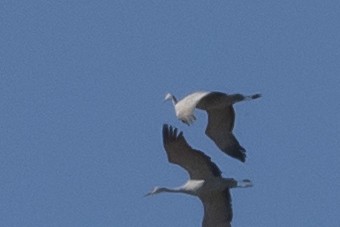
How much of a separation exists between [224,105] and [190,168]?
172 centimetres

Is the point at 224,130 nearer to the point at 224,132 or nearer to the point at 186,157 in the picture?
the point at 224,132

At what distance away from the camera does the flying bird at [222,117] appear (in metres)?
60.1

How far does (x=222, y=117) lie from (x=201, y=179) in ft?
6.91

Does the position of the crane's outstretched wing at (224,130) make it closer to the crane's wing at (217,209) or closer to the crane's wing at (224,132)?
the crane's wing at (224,132)

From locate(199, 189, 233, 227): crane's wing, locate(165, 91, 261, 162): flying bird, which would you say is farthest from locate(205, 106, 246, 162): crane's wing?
locate(199, 189, 233, 227): crane's wing

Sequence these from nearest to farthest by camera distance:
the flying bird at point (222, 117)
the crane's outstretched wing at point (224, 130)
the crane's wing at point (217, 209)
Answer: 1. the flying bird at point (222, 117)
2. the crane's wing at point (217, 209)
3. the crane's outstretched wing at point (224, 130)

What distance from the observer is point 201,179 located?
198ft

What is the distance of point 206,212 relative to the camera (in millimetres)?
60969

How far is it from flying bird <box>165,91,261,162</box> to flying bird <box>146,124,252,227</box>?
0.94m

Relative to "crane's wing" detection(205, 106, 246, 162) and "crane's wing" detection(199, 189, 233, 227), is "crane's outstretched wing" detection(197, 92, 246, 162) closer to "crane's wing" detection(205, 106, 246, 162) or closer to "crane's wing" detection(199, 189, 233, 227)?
"crane's wing" detection(205, 106, 246, 162)

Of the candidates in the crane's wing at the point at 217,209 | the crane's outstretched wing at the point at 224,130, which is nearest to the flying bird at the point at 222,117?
the crane's outstretched wing at the point at 224,130

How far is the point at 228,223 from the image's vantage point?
60.7m

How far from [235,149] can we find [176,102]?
6.31 ft

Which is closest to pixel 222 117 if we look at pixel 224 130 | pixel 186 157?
pixel 224 130
